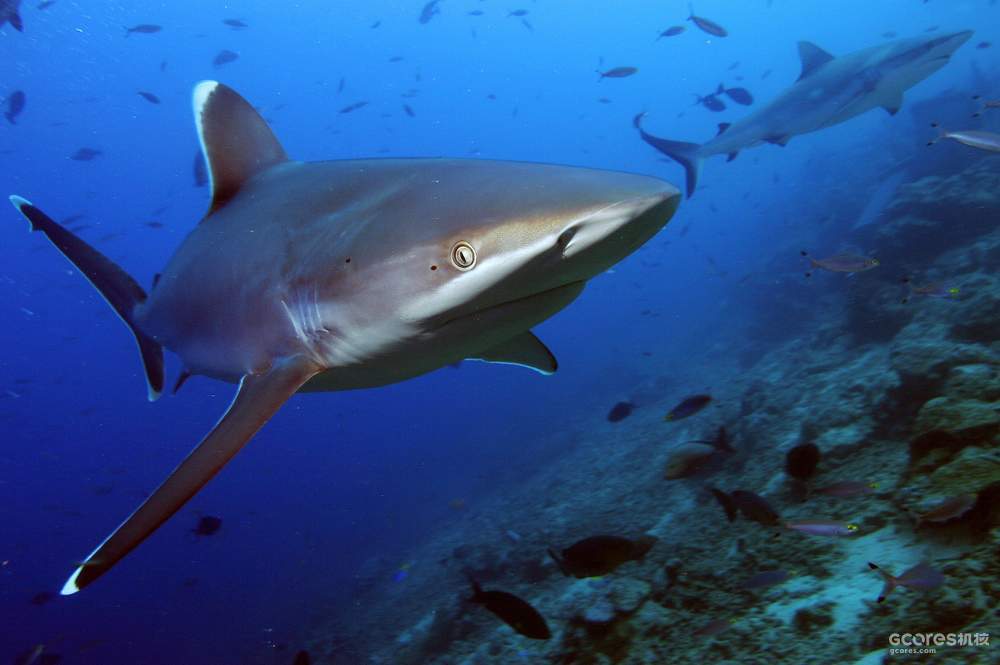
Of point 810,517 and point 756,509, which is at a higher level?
point 756,509

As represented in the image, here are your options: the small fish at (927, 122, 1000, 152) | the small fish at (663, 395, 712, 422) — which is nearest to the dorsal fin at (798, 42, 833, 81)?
the small fish at (927, 122, 1000, 152)

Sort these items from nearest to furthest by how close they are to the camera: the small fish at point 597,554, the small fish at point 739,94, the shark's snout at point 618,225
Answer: the shark's snout at point 618,225 < the small fish at point 597,554 < the small fish at point 739,94

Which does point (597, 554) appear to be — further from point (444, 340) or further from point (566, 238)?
point (566, 238)

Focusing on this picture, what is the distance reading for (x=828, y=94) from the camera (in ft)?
30.5

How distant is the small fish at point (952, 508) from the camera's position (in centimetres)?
263

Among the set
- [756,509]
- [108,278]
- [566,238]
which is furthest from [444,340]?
[108,278]

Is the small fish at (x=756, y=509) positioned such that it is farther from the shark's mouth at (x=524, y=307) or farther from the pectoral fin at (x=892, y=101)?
the pectoral fin at (x=892, y=101)

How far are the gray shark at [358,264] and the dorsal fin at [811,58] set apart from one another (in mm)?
10376

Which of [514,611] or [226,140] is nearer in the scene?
[226,140]

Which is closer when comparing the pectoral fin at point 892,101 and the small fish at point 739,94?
the pectoral fin at point 892,101

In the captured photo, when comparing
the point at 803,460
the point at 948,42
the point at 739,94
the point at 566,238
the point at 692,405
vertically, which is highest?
the point at 566,238

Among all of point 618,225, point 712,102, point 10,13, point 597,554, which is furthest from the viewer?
point 712,102

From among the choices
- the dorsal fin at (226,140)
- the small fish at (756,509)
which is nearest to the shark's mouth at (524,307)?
the dorsal fin at (226,140)

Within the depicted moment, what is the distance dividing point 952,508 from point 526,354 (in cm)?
246
